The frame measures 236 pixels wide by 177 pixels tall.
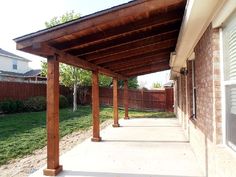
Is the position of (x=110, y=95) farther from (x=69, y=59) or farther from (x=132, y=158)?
(x=69, y=59)

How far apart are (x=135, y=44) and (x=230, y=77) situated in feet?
13.1

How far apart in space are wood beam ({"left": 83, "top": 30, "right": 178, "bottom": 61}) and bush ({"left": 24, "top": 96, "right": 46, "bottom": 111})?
12.6 meters

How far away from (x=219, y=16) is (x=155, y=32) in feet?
9.39

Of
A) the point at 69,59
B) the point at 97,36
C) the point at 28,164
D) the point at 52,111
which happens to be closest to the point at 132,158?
the point at 52,111

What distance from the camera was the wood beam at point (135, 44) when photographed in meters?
7.00

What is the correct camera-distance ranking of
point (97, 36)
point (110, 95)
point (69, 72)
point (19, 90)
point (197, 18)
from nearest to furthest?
point (197, 18)
point (97, 36)
point (19, 90)
point (69, 72)
point (110, 95)

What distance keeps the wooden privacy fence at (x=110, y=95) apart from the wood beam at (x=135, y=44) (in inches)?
493

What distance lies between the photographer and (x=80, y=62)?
24.8 ft

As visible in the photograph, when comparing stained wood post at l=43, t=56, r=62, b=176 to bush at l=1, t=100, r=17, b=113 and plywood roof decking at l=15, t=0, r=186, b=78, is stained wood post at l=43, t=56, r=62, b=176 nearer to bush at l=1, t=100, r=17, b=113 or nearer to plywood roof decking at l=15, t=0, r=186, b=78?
plywood roof decking at l=15, t=0, r=186, b=78

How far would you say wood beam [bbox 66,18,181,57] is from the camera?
6.20m

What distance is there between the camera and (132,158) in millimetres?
6988

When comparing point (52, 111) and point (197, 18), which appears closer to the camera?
point (197, 18)

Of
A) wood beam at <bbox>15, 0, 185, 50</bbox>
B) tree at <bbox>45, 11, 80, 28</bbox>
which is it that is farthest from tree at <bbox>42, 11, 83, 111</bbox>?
wood beam at <bbox>15, 0, 185, 50</bbox>

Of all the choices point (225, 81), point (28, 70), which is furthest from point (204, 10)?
point (28, 70)
